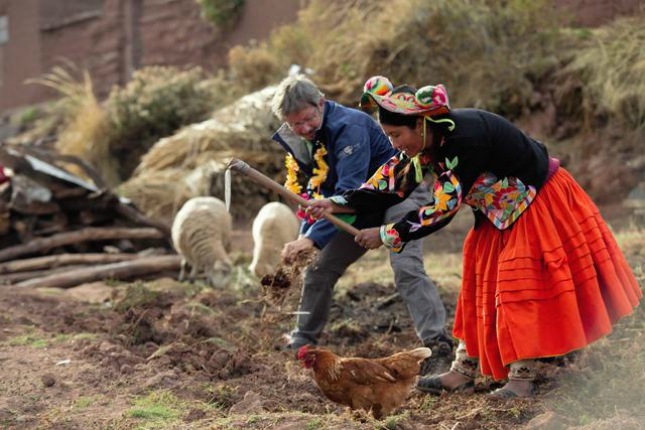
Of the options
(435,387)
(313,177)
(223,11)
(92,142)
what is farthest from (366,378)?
(223,11)

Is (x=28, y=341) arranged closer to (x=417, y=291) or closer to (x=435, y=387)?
(x=417, y=291)

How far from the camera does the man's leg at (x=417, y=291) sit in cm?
514

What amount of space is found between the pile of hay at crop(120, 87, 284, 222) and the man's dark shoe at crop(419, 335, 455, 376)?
755cm

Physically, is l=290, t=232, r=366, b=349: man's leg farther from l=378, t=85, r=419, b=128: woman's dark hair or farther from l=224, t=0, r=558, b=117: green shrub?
l=224, t=0, r=558, b=117: green shrub

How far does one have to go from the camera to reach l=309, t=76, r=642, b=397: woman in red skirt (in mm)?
4102

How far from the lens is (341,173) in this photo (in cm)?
510

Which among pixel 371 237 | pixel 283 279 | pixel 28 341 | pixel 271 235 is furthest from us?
pixel 271 235

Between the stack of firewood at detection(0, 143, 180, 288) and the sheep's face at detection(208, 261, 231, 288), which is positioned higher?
the stack of firewood at detection(0, 143, 180, 288)

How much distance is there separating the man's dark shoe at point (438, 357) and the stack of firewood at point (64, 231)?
4911 millimetres

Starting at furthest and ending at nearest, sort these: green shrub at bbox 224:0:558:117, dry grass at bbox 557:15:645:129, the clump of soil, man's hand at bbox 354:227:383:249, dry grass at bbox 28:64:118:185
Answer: dry grass at bbox 28:64:118:185, green shrub at bbox 224:0:558:117, dry grass at bbox 557:15:645:129, the clump of soil, man's hand at bbox 354:227:383:249

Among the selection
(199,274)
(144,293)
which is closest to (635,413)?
(144,293)

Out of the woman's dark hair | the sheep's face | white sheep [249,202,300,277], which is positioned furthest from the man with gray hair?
the sheep's face

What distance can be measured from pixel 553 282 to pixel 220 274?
510 centimetres

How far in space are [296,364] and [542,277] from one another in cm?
167
